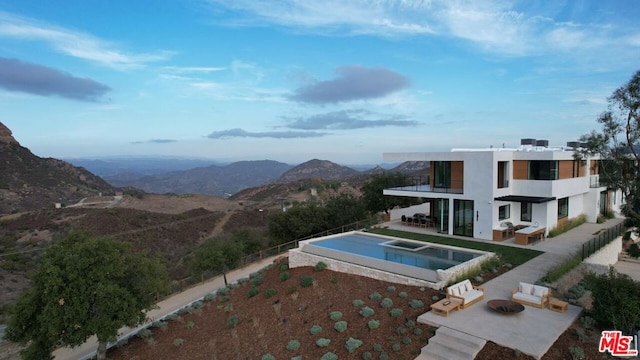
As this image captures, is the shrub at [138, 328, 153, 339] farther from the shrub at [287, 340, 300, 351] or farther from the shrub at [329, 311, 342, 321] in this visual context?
the shrub at [329, 311, 342, 321]

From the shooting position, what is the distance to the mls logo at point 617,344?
8789 mm

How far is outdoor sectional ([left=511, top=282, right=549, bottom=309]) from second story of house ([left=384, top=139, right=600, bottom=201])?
867 centimetres

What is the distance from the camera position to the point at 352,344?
1028cm

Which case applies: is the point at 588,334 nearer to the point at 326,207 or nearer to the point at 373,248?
the point at 373,248

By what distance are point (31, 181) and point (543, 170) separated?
2789 inches

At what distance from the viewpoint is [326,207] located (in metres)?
28.8

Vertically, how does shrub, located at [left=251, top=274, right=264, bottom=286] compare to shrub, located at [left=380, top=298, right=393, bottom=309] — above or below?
below

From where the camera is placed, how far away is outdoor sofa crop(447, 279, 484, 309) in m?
11.2

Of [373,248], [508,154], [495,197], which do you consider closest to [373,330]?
[373,248]

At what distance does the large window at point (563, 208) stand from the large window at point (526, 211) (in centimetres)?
245

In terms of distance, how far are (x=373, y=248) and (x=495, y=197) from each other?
24.0 ft

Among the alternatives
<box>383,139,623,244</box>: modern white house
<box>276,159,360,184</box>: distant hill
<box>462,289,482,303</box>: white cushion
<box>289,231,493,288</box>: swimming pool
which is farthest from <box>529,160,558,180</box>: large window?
<box>276,159,360,184</box>: distant hill

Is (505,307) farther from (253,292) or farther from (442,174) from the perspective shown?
(442,174)

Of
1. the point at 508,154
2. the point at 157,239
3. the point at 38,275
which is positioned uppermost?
the point at 508,154
